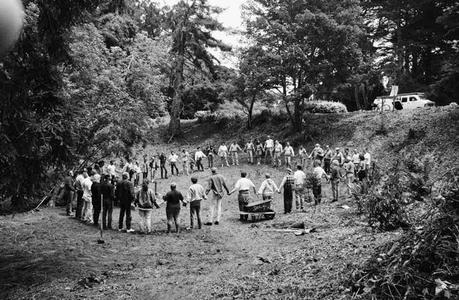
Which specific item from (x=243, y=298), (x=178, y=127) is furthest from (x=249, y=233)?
(x=178, y=127)

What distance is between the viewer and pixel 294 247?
34.4 feet

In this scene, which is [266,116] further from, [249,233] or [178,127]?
[249,233]

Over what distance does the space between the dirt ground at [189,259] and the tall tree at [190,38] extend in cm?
2307

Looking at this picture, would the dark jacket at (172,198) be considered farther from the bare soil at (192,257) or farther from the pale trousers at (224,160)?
the pale trousers at (224,160)

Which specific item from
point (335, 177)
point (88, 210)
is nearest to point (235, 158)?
point (335, 177)

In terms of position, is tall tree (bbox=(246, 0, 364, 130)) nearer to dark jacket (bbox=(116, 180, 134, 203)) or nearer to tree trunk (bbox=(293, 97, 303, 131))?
tree trunk (bbox=(293, 97, 303, 131))

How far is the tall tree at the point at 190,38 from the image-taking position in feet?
121

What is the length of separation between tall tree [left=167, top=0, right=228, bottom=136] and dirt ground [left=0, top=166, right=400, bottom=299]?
75.7ft

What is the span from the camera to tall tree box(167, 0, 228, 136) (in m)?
36.8

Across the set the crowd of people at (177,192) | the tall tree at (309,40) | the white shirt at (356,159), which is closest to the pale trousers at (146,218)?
the crowd of people at (177,192)

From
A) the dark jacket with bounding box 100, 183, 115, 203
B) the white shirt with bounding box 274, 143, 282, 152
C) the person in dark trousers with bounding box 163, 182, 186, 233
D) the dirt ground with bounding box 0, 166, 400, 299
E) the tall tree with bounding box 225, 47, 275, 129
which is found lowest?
the dirt ground with bounding box 0, 166, 400, 299

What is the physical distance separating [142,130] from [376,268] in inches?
670

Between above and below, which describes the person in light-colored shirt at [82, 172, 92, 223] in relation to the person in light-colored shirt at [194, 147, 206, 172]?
below

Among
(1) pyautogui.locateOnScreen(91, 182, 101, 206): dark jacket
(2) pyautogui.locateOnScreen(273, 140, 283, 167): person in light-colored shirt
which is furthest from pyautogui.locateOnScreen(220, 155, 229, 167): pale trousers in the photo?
(1) pyautogui.locateOnScreen(91, 182, 101, 206): dark jacket
